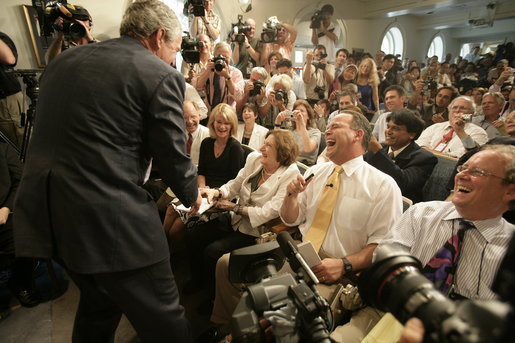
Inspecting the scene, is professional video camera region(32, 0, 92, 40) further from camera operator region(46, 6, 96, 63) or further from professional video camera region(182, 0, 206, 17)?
professional video camera region(182, 0, 206, 17)

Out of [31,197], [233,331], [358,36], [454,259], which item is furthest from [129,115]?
[358,36]

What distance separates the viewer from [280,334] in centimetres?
71

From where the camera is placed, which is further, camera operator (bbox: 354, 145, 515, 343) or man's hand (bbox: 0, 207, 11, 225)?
man's hand (bbox: 0, 207, 11, 225)

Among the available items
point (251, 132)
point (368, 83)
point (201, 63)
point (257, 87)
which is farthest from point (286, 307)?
point (368, 83)

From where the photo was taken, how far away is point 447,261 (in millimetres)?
1134

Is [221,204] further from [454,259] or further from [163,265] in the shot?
[454,259]

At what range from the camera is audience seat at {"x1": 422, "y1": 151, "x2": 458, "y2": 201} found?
84.7 inches

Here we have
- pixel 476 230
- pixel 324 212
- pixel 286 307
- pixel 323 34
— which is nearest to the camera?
pixel 286 307

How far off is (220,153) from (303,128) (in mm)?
957

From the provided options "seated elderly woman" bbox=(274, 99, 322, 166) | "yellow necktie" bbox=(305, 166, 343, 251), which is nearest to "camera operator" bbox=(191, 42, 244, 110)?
"seated elderly woman" bbox=(274, 99, 322, 166)

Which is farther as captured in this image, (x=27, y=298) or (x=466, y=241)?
(x=27, y=298)

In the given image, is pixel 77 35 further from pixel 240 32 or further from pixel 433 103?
pixel 433 103

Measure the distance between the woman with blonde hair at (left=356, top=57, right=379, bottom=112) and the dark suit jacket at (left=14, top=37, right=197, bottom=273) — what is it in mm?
3912

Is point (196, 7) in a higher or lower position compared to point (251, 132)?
higher
